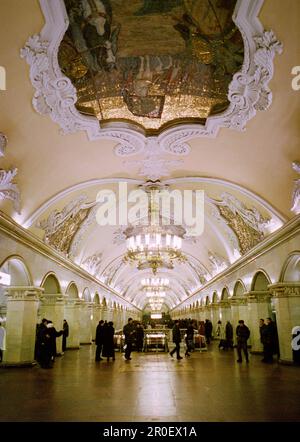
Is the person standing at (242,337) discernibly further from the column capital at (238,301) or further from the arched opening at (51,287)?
the arched opening at (51,287)

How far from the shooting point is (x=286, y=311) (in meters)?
11.1

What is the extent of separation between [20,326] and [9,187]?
15.3 feet

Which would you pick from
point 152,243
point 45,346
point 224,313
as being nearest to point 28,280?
point 45,346

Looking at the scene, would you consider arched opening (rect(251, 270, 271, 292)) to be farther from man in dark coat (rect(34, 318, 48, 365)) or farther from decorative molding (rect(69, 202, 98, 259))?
man in dark coat (rect(34, 318, 48, 365))

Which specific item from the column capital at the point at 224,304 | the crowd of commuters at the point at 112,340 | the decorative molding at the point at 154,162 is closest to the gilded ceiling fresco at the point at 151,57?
the decorative molding at the point at 154,162

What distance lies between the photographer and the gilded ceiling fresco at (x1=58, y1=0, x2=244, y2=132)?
229 inches

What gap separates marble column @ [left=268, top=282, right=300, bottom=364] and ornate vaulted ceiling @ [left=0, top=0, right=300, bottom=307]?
1.95 metres

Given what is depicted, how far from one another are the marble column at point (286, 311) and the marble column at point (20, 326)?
25.7ft

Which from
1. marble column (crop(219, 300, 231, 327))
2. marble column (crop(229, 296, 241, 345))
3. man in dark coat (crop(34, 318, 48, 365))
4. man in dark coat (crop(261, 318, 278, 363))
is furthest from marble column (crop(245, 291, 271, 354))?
man in dark coat (crop(34, 318, 48, 365))

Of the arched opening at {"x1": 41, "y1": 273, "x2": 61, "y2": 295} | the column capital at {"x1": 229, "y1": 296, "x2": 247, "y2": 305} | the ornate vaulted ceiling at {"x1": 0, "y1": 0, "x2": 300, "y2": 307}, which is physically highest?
the ornate vaulted ceiling at {"x1": 0, "y1": 0, "x2": 300, "y2": 307}

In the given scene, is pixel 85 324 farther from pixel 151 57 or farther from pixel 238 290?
pixel 151 57

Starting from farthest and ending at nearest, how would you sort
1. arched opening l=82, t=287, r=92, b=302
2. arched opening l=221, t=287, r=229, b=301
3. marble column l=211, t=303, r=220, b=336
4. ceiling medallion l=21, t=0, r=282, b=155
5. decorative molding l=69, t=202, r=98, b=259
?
marble column l=211, t=303, r=220, b=336 < arched opening l=221, t=287, r=229, b=301 < arched opening l=82, t=287, r=92, b=302 < decorative molding l=69, t=202, r=98, b=259 < ceiling medallion l=21, t=0, r=282, b=155

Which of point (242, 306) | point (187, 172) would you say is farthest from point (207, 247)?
point (187, 172)

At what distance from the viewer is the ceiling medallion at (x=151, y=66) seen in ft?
19.0
